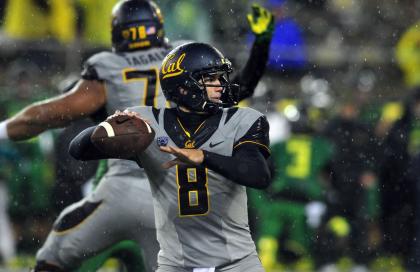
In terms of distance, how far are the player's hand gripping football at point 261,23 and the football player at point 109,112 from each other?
588 millimetres

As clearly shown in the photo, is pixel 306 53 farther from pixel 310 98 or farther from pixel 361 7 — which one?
pixel 361 7

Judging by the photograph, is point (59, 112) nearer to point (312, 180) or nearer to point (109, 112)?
point (109, 112)

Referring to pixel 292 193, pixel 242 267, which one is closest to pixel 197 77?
pixel 242 267

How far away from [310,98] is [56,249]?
5.87m

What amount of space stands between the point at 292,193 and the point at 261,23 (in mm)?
3668

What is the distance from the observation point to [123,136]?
479 centimetres

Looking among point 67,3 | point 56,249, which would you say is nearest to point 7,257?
point 67,3

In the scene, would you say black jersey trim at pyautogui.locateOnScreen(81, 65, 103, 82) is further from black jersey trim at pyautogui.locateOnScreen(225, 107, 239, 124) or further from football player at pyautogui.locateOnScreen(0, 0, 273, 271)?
black jersey trim at pyautogui.locateOnScreen(225, 107, 239, 124)

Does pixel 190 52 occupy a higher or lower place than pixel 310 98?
higher

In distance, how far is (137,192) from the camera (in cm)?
618

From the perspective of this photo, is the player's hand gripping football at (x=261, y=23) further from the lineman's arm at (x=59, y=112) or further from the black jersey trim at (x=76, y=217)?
the black jersey trim at (x=76, y=217)

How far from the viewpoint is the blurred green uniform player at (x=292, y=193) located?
10164 millimetres

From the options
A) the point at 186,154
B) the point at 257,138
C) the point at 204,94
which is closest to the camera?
the point at 186,154

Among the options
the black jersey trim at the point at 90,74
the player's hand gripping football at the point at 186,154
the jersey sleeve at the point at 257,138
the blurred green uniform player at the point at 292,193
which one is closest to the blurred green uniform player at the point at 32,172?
the blurred green uniform player at the point at 292,193
